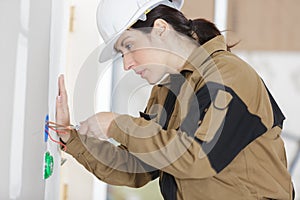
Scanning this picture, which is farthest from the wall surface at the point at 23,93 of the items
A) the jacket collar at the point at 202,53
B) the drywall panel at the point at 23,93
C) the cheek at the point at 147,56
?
the jacket collar at the point at 202,53

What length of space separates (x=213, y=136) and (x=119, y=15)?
35 centimetres

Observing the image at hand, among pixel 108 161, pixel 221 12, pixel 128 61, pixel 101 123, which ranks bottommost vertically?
pixel 108 161

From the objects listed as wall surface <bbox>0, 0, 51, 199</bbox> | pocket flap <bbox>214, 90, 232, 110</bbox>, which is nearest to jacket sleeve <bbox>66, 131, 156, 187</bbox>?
wall surface <bbox>0, 0, 51, 199</bbox>

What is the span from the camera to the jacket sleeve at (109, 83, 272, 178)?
100 centimetres

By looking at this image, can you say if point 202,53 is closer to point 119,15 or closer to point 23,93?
point 119,15

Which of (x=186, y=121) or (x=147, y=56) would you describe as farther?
(x=147, y=56)

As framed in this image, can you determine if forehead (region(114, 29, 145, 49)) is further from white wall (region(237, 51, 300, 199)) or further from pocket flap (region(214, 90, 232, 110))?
white wall (region(237, 51, 300, 199))

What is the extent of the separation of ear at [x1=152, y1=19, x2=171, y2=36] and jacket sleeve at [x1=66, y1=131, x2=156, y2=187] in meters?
0.32

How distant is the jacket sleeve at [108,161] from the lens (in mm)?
1289

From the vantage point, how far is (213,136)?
1.00 m

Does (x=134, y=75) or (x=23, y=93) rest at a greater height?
(x=134, y=75)

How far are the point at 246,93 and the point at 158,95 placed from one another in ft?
1.23

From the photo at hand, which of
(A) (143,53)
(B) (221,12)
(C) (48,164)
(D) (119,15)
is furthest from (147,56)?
(B) (221,12)

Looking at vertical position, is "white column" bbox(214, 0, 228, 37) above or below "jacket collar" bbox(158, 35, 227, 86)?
above
